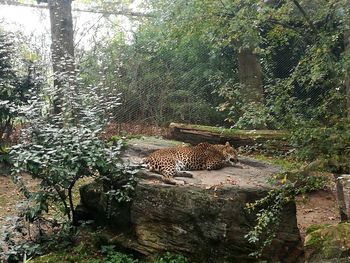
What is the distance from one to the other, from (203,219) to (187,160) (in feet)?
3.89

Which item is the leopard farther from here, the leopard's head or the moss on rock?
the moss on rock

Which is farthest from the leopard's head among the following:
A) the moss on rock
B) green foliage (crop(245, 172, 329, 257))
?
the moss on rock

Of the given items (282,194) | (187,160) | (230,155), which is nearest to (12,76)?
(187,160)

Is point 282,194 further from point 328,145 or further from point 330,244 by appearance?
point 330,244

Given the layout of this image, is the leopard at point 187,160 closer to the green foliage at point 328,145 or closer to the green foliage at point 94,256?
the green foliage at point 94,256

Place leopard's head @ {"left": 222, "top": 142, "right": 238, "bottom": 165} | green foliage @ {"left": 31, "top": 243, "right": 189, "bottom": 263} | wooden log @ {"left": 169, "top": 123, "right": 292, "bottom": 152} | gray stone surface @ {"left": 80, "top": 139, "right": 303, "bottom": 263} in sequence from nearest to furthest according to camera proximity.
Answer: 1. gray stone surface @ {"left": 80, "top": 139, "right": 303, "bottom": 263}
2. green foliage @ {"left": 31, "top": 243, "right": 189, "bottom": 263}
3. leopard's head @ {"left": 222, "top": 142, "right": 238, "bottom": 165}
4. wooden log @ {"left": 169, "top": 123, "right": 292, "bottom": 152}

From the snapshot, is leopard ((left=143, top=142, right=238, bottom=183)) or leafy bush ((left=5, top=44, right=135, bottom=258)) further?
leopard ((left=143, top=142, right=238, bottom=183))

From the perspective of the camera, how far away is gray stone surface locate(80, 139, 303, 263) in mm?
5422

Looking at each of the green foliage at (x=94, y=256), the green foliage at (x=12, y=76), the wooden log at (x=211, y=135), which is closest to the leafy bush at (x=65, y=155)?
the green foliage at (x=94, y=256)

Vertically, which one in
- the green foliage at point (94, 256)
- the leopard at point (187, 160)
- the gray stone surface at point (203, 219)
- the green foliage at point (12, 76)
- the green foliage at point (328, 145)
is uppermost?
the green foliage at point (12, 76)

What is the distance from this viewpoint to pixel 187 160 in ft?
21.4

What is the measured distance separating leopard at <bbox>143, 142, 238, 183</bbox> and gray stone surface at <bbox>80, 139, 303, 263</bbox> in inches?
6.3

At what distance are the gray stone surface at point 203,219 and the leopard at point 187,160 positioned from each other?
0.53 ft

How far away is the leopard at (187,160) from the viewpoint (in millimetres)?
A: 6168
